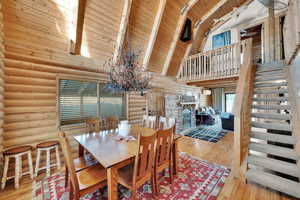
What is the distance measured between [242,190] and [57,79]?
4.39 metres

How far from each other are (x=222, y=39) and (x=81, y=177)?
782 centimetres

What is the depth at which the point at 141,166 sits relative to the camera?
1.64 m

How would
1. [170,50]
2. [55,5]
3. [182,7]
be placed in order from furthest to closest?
[170,50] < [182,7] < [55,5]

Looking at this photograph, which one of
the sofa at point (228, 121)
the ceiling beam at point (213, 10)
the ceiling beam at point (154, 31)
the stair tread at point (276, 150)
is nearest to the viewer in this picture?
the stair tread at point (276, 150)

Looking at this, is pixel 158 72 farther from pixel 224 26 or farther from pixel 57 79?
pixel 224 26

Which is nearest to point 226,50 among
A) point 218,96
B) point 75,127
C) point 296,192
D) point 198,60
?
point 198,60

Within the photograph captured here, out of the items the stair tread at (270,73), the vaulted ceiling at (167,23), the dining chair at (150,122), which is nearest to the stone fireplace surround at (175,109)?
the vaulted ceiling at (167,23)

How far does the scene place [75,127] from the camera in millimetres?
3254

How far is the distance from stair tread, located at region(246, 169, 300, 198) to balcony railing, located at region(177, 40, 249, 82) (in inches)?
129

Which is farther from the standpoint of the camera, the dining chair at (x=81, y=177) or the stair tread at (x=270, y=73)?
the stair tread at (x=270, y=73)

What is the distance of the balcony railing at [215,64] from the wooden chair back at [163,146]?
3.90 metres

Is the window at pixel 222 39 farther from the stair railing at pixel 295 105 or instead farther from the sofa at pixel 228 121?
the stair railing at pixel 295 105

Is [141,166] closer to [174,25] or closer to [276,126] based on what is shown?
[276,126]

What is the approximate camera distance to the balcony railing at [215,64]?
4.34 meters
